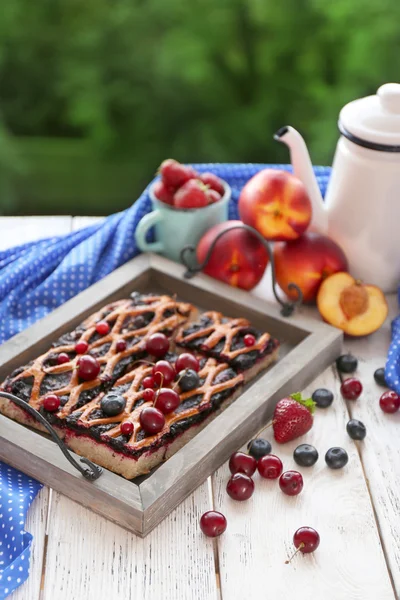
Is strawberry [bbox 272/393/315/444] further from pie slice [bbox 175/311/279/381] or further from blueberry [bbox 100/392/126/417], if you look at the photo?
blueberry [bbox 100/392/126/417]

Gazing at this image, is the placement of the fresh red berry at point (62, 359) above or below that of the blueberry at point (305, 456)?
above

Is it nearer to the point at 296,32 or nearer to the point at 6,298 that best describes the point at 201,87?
the point at 296,32

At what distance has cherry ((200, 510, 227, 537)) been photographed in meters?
1.33

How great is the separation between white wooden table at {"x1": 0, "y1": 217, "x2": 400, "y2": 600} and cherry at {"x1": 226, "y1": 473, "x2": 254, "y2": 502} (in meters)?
0.01

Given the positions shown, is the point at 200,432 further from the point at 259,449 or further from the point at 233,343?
the point at 233,343

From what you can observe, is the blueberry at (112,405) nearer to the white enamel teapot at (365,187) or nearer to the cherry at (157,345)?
the cherry at (157,345)

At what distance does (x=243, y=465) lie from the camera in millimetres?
1453

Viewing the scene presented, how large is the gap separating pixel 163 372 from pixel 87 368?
0.14m

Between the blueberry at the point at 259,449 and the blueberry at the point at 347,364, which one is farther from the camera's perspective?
the blueberry at the point at 347,364

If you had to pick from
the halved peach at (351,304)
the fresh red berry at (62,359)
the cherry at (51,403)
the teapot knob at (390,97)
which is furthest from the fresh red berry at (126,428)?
the teapot knob at (390,97)

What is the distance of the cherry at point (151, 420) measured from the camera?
4.73 ft

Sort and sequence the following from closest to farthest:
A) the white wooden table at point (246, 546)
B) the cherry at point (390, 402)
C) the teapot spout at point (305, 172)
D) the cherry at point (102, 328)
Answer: the white wooden table at point (246, 546) < the cherry at point (390, 402) < the cherry at point (102, 328) < the teapot spout at point (305, 172)

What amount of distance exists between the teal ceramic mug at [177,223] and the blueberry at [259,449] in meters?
0.66

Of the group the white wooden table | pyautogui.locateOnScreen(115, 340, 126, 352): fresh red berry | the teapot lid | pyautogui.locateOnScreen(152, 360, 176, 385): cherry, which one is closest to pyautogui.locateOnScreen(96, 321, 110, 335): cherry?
pyautogui.locateOnScreen(115, 340, 126, 352): fresh red berry
